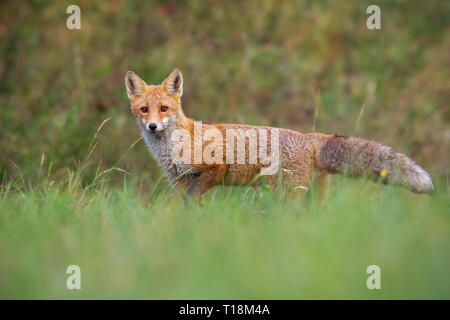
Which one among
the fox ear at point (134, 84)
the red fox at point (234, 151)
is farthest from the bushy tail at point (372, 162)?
the fox ear at point (134, 84)

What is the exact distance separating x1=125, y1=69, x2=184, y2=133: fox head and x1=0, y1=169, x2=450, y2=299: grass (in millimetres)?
1334

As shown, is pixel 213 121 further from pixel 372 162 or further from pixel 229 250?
pixel 229 250

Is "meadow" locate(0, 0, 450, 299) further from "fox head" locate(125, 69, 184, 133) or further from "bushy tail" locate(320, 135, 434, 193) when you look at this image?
"fox head" locate(125, 69, 184, 133)

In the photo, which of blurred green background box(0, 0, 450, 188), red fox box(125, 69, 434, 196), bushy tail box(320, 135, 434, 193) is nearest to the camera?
bushy tail box(320, 135, 434, 193)

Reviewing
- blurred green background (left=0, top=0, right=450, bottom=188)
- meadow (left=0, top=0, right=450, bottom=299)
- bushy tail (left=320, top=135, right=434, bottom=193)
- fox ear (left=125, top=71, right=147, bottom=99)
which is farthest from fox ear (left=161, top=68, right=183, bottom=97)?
blurred green background (left=0, top=0, right=450, bottom=188)

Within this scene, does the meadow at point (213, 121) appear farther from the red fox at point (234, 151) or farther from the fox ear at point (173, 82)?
the fox ear at point (173, 82)

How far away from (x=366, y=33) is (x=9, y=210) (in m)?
9.96

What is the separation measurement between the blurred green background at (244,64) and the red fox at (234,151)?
355 centimetres

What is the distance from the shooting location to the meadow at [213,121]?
342cm

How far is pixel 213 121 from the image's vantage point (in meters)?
11.1

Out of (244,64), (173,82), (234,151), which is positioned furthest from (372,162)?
(244,64)

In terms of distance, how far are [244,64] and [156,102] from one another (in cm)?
549

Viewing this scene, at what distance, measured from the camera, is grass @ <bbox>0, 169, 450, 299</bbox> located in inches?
129

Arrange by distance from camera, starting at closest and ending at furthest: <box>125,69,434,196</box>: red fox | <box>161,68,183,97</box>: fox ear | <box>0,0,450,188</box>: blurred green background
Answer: <box>125,69,434,196</box>: red fox < <box>161,68,183,97</box>: fox ear < <box>0,0,450,188</box>: blurred green background
